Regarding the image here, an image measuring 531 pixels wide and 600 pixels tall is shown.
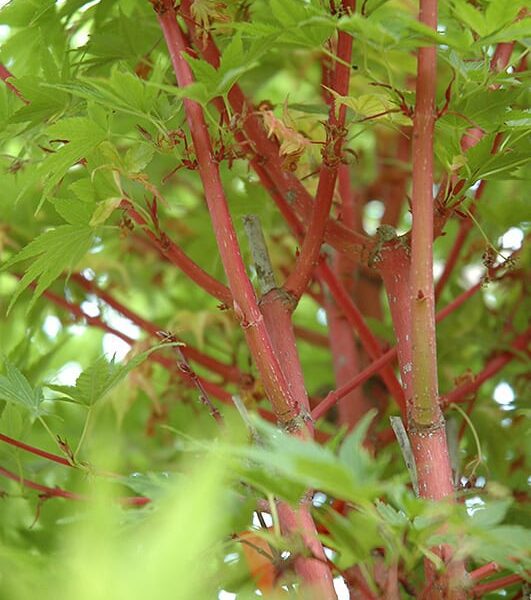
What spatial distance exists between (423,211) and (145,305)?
0.67m

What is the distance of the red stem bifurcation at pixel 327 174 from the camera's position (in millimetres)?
486

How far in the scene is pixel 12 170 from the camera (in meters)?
0.56

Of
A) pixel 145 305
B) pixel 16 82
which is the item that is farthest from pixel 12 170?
pixel 145 305

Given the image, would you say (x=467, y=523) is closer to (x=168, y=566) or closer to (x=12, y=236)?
(x=168, y=566)

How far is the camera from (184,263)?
0.52 metres

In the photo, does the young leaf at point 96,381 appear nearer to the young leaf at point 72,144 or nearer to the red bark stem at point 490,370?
the young leaf at point 72,144

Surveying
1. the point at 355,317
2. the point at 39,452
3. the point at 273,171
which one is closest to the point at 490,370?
the point at 355,317

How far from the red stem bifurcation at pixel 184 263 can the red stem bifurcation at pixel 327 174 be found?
0.03 m

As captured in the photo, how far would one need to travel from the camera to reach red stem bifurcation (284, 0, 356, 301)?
486 millimetres

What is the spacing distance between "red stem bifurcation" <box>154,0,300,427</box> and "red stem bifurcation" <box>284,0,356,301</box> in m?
0.04

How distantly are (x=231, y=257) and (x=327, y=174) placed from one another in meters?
0.07

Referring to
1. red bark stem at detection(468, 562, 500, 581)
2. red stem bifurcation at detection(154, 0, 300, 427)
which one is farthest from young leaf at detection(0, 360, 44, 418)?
red bark stem at detection(468, 562, 500, 581)

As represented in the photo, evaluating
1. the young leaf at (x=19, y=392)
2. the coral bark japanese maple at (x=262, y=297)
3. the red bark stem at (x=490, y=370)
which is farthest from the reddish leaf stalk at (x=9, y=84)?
the red bark stem at (x=490, y=370)

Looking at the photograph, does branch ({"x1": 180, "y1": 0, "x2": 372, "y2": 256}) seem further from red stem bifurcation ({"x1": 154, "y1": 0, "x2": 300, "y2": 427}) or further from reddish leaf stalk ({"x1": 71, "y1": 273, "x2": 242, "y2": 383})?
reddish leaf stalk ({"x1": 71, "y1": 273, "x2": 242, "y2": 383})
